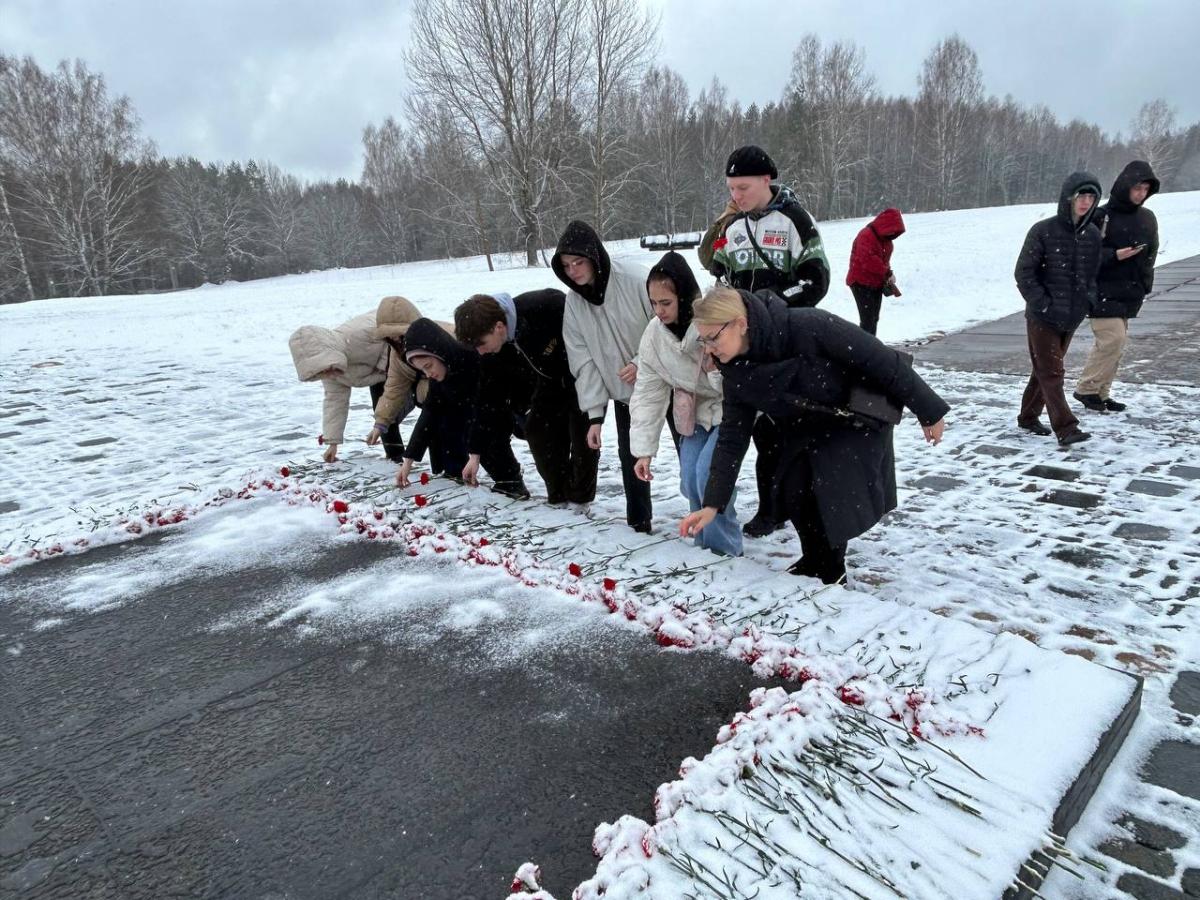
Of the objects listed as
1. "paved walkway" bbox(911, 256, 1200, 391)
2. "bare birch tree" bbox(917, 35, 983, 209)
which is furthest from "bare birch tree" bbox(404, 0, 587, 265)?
"bare birch tree" bbox(917, 35, 983, 209)

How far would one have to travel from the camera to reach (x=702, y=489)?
12.0 ft

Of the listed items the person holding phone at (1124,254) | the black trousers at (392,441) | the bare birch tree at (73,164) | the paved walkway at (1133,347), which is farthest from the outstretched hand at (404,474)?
the bare birch tree at (73,164)

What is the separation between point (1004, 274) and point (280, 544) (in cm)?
1809

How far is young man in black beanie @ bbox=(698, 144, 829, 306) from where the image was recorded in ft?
12.3

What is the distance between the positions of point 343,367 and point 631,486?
229cm

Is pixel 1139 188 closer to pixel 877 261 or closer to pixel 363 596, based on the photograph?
pixel 877 261

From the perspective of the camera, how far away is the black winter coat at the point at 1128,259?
562 cm

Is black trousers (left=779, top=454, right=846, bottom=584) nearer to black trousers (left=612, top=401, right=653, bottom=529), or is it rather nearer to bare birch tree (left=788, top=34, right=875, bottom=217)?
black trousers (left=612, top=401, right=653, bottom=529)

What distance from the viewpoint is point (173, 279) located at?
52.8 m

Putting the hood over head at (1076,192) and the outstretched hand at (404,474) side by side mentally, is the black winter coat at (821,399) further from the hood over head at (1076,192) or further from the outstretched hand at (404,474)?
the hood over head at (1076,192)

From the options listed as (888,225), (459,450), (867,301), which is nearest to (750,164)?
(459,450)

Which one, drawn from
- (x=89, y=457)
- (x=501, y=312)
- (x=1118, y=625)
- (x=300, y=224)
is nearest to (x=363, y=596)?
(x=501, y=312)

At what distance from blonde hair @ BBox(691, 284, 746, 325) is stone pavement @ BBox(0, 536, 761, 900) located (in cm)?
124

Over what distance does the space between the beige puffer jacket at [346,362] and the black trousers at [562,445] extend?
4.81 ft
